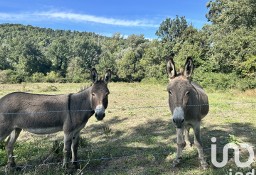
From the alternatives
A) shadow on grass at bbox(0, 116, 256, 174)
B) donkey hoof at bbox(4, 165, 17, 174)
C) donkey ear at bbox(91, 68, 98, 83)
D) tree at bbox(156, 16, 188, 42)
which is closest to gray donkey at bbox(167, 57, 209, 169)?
shadow on grass at bbox(0, 116, 256, 174)

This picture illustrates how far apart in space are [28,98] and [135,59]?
180 ft

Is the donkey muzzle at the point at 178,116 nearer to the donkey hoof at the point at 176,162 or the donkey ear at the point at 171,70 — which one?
the donkey ear at the point at 171,70

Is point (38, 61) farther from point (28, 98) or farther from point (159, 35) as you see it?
point (28, 98)

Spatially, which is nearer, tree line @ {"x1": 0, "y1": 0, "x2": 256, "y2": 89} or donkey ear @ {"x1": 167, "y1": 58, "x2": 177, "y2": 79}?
donkey ear @ {"x1": 167, "y1": 58, "x2": 177, "y2": 79}

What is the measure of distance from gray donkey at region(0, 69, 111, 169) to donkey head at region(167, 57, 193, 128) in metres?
1.46

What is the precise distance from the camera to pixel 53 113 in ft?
19.9

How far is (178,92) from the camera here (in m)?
5.01

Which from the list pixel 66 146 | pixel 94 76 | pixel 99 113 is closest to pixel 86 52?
pixel 94 76

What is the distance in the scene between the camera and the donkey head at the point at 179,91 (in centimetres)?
474

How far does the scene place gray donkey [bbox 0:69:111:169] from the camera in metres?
5.84

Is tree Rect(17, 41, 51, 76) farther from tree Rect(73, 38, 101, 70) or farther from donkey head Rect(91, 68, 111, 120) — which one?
donkey head Rect(91, 68, 111, 120)

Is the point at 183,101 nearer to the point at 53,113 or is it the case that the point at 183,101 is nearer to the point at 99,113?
the point at 99,113

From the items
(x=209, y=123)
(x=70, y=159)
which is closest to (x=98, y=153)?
(x=70, y=159)

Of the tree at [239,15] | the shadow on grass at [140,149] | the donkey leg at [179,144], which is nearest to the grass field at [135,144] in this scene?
the shadow on grass at [140,149]
